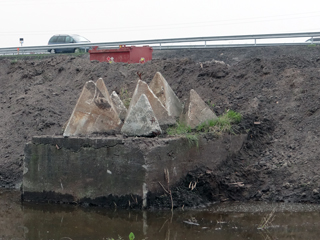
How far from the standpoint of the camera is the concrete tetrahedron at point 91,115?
835 centimetres

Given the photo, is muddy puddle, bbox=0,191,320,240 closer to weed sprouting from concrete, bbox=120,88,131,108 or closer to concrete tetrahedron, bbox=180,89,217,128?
concrete tetrahedron, bbox=180,89,217,128

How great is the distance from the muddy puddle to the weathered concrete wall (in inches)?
10.9

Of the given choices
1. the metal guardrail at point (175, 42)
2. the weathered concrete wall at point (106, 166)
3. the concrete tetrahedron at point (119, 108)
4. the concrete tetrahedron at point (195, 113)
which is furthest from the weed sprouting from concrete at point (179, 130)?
the metal guardrail at point (175, 42)

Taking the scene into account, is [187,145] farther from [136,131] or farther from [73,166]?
[73,166]

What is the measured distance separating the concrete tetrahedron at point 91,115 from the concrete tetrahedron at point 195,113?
4.43ft

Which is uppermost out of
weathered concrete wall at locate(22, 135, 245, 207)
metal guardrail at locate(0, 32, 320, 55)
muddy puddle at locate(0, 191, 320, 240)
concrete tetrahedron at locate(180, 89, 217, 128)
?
metal guardrail at locate(0, 32, 320, 55)

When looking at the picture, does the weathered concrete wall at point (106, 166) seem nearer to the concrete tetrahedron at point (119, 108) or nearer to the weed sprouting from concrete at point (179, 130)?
the weed sprouting from concrete at point (179, 130)

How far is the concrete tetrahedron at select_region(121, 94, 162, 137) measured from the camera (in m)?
7.95

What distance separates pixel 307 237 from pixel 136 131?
3230 mm

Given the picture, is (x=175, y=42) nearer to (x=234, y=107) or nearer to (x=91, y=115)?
(x=234, y=107)

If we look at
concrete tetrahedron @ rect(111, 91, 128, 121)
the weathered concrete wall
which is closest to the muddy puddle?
the weathered concrete wall

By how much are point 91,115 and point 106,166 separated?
1.09 metres

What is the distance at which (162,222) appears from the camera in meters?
7.03

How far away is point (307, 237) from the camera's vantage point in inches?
242
